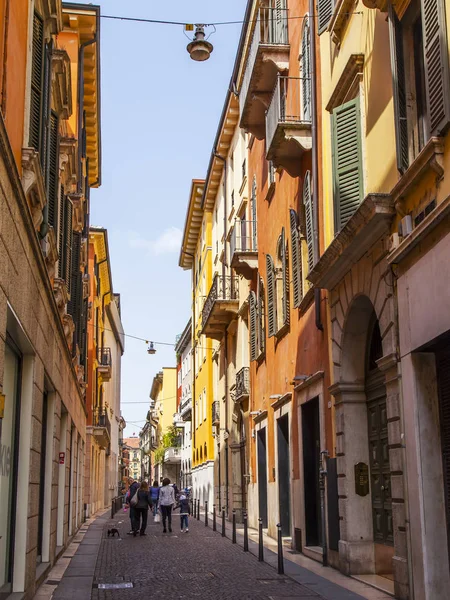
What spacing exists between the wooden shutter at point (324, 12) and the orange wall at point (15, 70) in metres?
6.79

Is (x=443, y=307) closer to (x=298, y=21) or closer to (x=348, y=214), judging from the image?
(x=348, y=214)

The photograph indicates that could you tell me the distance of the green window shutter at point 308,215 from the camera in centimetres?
1623

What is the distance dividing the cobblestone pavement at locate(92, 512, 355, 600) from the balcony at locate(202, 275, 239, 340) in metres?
10.4

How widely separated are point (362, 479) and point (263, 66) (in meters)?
10.7

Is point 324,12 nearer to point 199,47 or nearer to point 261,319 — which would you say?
point 199,47

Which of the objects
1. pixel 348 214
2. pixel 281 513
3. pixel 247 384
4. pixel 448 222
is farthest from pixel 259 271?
pixel 448 222

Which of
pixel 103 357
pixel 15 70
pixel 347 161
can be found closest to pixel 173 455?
pixel 103 357

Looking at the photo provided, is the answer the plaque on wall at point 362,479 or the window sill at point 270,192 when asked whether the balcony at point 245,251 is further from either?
the plaque on wall at point 362,479

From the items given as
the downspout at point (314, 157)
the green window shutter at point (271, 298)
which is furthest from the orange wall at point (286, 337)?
the green window shutter at point (271, 298)

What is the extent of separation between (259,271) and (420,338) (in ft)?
45.3

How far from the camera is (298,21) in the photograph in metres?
18.3

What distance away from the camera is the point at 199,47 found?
45.4ft

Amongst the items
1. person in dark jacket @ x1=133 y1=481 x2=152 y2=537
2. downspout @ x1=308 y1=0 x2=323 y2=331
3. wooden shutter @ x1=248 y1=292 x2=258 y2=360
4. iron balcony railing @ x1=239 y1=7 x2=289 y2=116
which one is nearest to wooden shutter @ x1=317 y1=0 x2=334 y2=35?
downspout @ x1=308 y1=0 x2=323 y2=331

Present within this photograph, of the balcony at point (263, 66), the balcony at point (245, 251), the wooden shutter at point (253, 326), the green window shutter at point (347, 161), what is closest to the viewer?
the green window shutter at point (347, 161)
